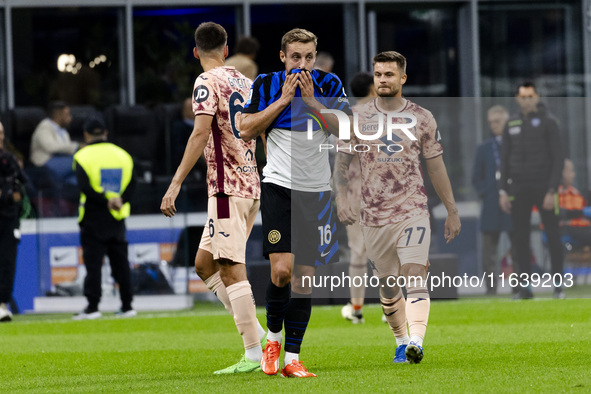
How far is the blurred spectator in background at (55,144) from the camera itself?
14930 mm

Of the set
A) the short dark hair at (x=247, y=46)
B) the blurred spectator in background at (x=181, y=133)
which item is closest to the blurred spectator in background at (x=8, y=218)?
the short dark hair at (x=247, y=46)

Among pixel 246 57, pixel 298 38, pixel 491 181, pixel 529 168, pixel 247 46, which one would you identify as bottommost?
pixel 491 181

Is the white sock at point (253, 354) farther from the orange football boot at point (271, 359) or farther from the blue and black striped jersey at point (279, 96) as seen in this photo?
the blue and black striped jersey at point (279, 96)

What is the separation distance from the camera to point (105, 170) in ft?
42.7

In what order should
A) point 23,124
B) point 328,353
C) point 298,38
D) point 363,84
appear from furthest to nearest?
1. point 23,124
2. point 363,84
3. point 328,353
4. point 298,38

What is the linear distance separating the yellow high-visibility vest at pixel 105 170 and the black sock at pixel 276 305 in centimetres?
628

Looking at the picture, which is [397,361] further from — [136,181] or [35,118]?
[35,118]

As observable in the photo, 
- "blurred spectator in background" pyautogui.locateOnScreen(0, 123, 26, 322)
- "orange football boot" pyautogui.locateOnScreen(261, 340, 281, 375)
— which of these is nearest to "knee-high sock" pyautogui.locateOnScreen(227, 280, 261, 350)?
"orange football boot" pyautogui.locateOnScreen(261, 340, 281, 375)

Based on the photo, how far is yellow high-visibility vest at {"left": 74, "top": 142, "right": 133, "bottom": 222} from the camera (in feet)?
42.6

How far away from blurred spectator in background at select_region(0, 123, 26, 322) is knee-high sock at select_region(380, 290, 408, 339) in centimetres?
637

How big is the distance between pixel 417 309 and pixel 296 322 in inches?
30.4

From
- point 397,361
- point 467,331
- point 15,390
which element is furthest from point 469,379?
point 467,331

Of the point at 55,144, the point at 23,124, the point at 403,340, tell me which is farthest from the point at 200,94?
the point at 23,124

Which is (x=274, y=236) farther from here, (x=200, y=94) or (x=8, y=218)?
(x=8, y=218)
